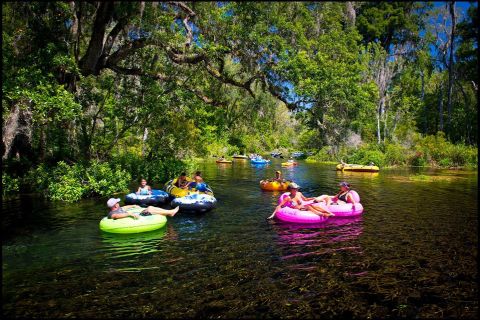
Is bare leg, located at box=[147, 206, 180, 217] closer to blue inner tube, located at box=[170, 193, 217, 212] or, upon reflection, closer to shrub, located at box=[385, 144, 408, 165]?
blue inner tube, located at box=[170, 193, 217, 212]

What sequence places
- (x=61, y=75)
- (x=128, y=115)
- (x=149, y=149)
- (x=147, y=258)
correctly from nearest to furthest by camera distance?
(x=147, y=258)
(x=61, y=75)
(x=128, y=115)
(x=149, y=149)

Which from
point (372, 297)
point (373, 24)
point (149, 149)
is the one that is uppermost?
point (373, 24)

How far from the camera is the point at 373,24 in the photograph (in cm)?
4488

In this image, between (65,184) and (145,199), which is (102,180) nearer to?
(65,184)

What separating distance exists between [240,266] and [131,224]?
4.06 metres

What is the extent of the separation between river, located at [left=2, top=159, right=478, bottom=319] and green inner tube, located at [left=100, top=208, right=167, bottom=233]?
0.74 feet

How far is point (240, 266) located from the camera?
26.9 ft

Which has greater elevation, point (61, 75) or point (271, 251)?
point (61, 75)

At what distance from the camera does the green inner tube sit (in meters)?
10.7

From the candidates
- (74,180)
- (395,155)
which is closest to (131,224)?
(74,180)

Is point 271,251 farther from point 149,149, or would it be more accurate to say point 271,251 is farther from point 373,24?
point 373,24

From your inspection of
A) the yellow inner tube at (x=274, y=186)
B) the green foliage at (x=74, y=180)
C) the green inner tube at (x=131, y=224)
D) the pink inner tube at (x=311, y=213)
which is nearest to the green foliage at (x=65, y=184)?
the green foliage at (x=74, y=180)

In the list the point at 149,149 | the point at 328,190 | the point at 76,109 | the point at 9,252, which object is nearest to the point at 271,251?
the point at 9,252

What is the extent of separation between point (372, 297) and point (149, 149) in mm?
19395
